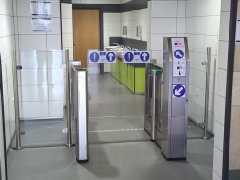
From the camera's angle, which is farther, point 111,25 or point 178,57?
point 111,25

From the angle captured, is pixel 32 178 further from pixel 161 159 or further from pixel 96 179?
pixel 161 159

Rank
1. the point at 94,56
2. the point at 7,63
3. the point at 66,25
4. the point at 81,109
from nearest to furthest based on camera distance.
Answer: the point at 81,109, the point at 7,63, the point at 94,56, the point at 66,25

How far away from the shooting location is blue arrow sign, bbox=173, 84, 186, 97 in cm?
364

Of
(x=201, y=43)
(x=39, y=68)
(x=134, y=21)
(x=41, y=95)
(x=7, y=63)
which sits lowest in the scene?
(x=41, y=95)

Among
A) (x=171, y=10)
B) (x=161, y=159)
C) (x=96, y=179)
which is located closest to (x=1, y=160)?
(x=96, y=179)

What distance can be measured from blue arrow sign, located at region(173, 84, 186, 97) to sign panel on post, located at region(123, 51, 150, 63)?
0.93 m

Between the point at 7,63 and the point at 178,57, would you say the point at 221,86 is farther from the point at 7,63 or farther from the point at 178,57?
the point at 7,63

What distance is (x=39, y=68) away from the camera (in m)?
4.90

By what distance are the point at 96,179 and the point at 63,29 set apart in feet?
11.9

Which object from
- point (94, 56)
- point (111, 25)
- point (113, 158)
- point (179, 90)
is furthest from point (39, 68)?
point (111, 25)

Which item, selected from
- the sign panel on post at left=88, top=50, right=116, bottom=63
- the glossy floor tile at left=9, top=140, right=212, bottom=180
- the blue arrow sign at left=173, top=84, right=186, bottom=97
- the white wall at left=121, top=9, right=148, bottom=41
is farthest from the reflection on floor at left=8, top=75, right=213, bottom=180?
the white wall at left=121, top=9, right=148, bottom=41

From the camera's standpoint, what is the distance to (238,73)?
2592mm

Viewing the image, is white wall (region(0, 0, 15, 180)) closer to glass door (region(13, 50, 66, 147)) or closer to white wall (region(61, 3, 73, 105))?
glass door (region(13, 50, 66, 147))

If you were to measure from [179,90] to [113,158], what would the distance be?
1102 mm
